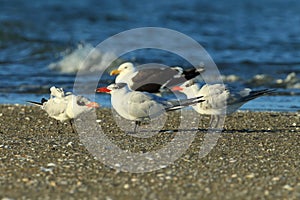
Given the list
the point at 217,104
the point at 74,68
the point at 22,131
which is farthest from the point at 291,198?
the point at 74,68

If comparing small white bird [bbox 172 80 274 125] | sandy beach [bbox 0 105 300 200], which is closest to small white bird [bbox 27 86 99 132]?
sandy beach [bbox 0 105 300 200]

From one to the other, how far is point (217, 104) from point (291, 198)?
3090 mm

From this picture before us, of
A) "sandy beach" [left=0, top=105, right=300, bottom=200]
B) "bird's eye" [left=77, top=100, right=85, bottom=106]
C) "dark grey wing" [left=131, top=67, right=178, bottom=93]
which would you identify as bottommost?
"sandy beach" [left=0, top=105, right=300, bottom=200]

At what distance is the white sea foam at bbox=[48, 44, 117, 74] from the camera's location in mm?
15510

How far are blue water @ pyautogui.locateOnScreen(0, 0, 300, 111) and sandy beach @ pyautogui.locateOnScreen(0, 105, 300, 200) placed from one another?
8.66ft

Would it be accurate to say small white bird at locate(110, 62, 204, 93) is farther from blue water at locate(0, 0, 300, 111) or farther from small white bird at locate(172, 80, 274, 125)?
small white bird at locate(172, 80, 274, 125)

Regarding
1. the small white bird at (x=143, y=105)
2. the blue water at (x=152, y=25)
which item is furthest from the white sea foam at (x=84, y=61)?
the small white bird at (x=143, y=105)

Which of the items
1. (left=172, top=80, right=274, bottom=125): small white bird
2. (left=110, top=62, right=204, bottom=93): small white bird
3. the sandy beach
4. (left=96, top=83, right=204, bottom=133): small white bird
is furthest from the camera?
(left=110, top=62, right=204, bottom=93): small white bird

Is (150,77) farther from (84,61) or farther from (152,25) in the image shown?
(152,25)

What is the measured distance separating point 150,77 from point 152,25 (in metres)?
16.3

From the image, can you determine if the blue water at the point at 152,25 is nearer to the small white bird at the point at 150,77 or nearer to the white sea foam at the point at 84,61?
the white sea foam at the point at 84,61

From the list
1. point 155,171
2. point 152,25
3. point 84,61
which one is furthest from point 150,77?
point 152,25

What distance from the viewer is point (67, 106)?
323 inches

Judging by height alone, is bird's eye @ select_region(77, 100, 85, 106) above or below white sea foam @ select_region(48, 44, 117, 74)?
below
